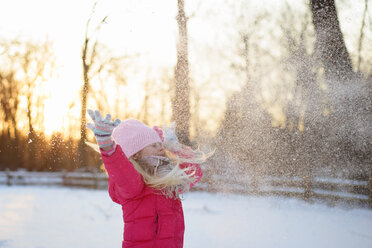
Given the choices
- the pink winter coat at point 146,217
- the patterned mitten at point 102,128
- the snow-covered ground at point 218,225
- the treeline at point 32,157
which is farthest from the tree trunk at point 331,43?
the treeline at point 32,157

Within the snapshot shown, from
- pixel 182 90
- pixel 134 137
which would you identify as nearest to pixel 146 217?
pixel 134 137

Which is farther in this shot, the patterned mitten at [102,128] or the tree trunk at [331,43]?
the tree trunk at [331,43]

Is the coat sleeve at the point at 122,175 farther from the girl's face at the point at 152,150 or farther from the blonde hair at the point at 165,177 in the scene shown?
the girl's face at the point at 152,150

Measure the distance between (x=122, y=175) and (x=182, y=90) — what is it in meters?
5.55

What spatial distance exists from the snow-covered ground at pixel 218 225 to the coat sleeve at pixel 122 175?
1.97 metres

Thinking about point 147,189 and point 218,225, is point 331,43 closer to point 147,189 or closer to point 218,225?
point 218,225

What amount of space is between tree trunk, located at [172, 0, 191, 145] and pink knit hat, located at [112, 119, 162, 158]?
192 inches

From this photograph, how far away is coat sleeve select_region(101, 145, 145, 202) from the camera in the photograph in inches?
66.2

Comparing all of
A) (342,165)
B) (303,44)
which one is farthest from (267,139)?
(303,44)

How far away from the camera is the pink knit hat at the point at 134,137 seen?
2021 mm

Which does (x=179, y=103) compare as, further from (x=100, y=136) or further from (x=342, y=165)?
(x=100, y=136)

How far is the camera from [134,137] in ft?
6.68

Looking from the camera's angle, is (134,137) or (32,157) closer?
(134,137)

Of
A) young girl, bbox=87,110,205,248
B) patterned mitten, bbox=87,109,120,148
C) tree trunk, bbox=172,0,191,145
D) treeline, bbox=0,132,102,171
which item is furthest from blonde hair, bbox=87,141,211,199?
treeline, bbox=0,132,102,171
